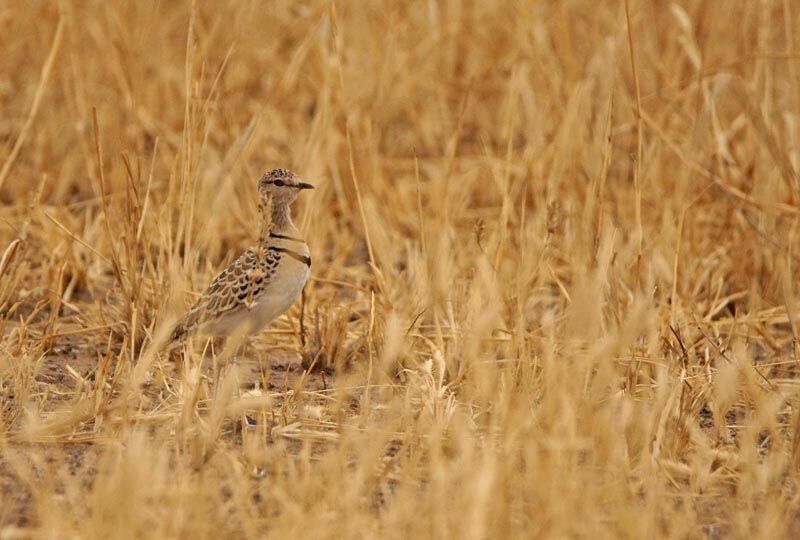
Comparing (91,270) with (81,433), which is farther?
(91,270)

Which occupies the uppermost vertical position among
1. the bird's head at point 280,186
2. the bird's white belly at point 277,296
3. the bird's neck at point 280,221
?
the bird's head at point 280,186

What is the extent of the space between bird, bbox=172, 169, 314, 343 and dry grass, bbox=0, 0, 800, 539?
7.2 inches

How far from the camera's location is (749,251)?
5.23 meters

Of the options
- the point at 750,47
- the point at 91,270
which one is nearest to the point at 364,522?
the point at 91,270

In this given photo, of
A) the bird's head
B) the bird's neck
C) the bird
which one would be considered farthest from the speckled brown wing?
the bird's head

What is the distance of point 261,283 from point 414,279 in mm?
998

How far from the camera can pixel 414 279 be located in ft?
16.0

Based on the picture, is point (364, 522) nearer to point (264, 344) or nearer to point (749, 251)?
point (264, 344)

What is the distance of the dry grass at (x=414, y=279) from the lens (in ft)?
9.59

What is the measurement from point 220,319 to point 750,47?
3.47m

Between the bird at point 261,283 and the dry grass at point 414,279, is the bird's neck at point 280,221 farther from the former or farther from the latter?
the dry grass at point 414,279

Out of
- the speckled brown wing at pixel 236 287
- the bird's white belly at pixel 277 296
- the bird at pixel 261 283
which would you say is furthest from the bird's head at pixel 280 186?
the bird's white belly at pixel 277 296

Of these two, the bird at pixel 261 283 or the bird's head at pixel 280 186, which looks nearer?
the bird at pixel 261 283

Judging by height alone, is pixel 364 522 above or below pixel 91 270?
below
